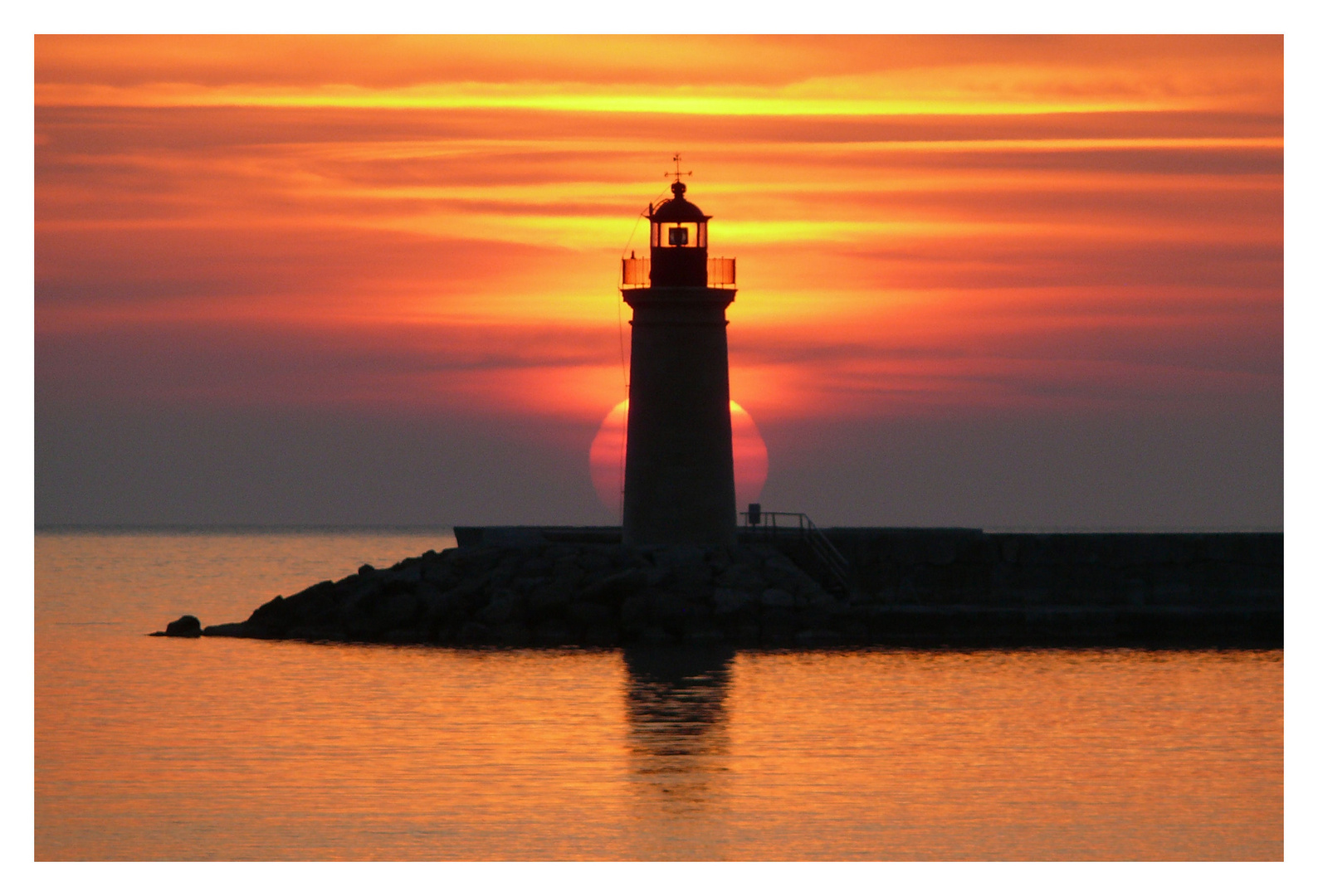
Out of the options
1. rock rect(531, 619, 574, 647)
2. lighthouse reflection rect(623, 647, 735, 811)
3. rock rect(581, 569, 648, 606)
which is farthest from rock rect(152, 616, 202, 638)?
lighthouse reflection rect(623, 647, 735, 811)

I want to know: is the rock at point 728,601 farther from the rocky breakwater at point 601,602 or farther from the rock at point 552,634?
the rock at point 552,634

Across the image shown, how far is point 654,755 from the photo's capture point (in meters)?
20.6

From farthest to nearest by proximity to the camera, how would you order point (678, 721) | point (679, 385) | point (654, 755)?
point (679, 385), point (678, 721), point (654, 755)

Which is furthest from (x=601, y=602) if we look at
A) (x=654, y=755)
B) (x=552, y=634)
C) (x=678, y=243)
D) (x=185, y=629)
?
(x=185, y=629)

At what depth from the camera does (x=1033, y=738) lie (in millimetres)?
22062

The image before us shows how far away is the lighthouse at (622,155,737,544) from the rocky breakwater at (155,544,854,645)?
656 millimetres

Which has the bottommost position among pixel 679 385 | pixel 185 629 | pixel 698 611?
pixel 185 629

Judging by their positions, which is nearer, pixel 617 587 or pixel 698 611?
pixel 698 611

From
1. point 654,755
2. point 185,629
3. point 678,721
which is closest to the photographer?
point 654,755

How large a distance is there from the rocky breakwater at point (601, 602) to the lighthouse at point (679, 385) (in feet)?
2.15

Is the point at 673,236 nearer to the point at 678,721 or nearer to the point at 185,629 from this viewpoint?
the point at 678,721

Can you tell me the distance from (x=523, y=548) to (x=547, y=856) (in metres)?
16.4

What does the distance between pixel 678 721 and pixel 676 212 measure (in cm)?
987

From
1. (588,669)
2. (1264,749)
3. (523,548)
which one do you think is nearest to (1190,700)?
(1264,749)
